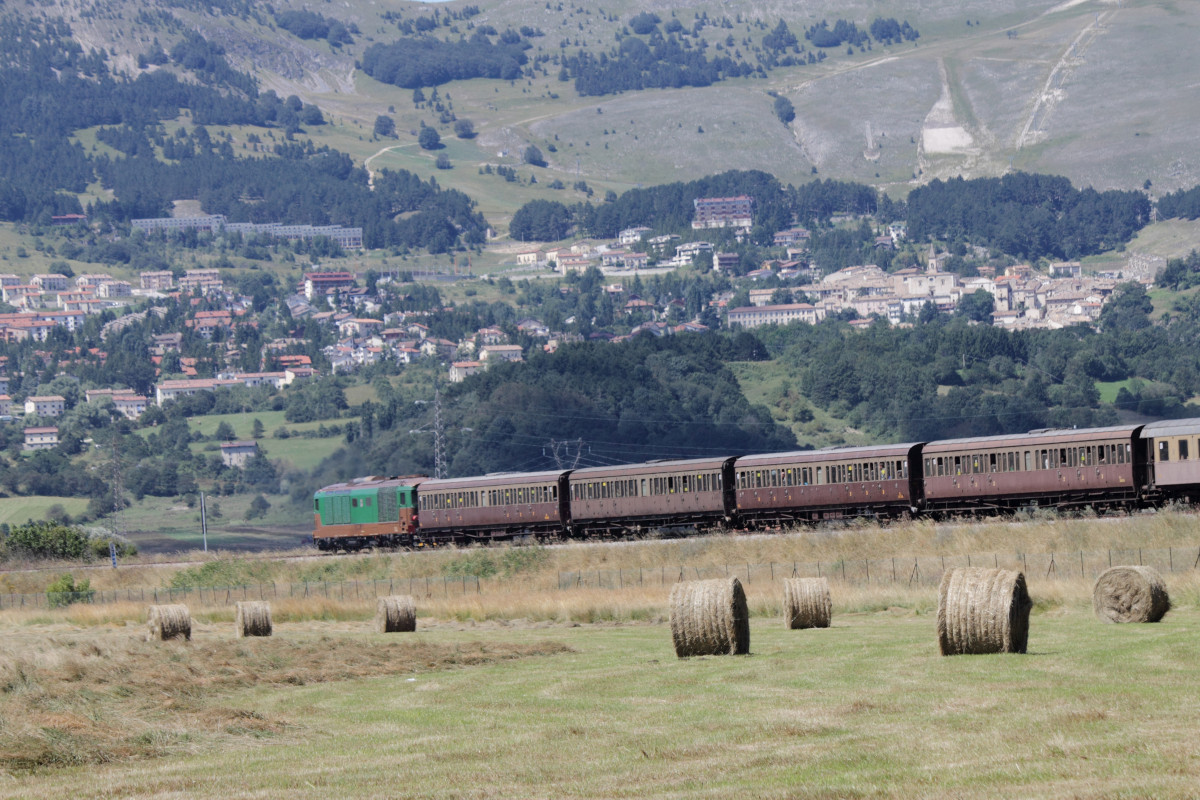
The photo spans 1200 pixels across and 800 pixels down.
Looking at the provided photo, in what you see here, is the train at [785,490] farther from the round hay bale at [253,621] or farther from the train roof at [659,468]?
the round hay bale at [253,621]

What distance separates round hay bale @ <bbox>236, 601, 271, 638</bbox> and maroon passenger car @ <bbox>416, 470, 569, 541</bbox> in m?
26.6

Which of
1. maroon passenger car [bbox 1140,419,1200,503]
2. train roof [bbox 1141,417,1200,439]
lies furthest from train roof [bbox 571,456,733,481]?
maroon passenger car [bbox 1140,419,1200,503]

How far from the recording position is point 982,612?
2225 cm

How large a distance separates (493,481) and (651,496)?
8.24 metres

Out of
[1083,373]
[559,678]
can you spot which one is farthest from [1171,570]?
[1083,373]

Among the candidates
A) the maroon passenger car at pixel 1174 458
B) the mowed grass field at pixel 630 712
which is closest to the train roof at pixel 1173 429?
the maroon passenger car at pixel 1174 458

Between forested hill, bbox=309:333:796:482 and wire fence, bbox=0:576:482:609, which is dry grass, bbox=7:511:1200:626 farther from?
forested hill, bbox=309:333:796:482

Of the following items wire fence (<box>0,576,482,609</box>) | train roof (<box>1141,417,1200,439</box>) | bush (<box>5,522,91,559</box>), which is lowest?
wire fence (<box>0,576,482,609</box>)

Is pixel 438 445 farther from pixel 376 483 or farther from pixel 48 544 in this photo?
pixel 376 483

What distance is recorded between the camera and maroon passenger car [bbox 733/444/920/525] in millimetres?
54250

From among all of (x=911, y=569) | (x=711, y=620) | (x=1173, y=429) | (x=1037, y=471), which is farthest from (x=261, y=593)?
(x=711, y=620)

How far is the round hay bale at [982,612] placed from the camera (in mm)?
22109

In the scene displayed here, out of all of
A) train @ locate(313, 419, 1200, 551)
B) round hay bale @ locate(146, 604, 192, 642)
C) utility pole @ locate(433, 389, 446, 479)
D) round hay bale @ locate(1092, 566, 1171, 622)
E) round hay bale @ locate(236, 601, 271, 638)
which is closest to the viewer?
round hay bale @ locate(1092, 566, 1171, 622)

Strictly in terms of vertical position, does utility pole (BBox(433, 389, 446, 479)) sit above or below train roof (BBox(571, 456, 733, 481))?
above
